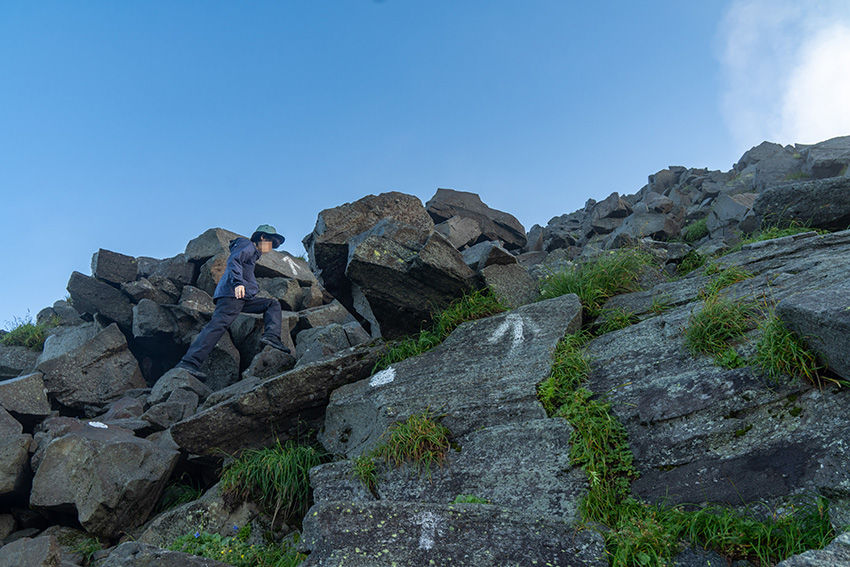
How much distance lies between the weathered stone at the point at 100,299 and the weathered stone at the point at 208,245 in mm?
2235

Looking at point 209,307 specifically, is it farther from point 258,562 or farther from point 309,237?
point 258,562

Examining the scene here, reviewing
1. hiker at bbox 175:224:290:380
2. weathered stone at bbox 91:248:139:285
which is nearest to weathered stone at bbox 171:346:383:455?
hiker at bbox 175:224:290:380

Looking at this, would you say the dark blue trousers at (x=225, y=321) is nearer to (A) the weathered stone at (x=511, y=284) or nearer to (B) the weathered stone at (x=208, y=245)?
(B) the weathered stone at (x=208, y=245)

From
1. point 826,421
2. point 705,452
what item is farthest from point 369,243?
point 826,421

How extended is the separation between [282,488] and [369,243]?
3448 millimetres

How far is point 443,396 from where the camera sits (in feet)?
20.0

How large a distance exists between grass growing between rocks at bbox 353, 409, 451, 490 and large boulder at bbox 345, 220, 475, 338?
97.4 inches

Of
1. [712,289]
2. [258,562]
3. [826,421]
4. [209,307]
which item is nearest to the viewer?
[826,421]

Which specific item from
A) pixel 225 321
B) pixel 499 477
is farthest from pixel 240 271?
pixel 499 477

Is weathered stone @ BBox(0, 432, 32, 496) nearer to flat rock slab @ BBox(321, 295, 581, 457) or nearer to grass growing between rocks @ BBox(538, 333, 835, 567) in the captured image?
Result: flat rock slab @ BBox(321, 295, 581, 457)

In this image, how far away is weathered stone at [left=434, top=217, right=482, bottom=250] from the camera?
693 inches

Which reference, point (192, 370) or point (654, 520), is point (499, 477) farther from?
point (192, 370)

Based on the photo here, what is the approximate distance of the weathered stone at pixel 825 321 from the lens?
13.7ft

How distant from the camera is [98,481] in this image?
6559 millimetres
